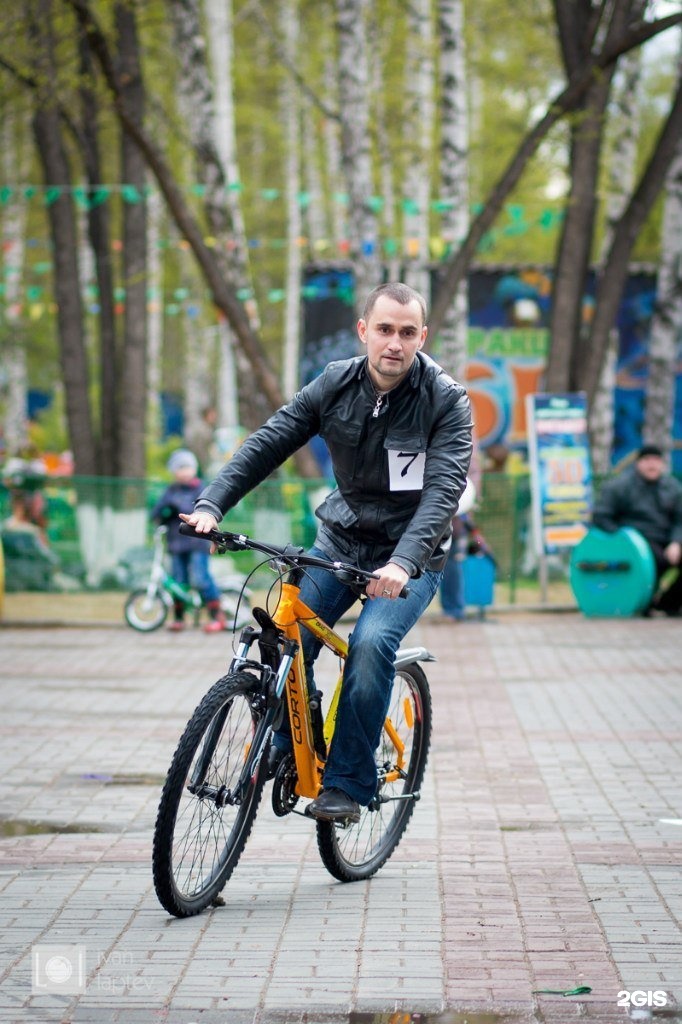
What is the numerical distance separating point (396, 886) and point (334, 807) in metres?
0.57

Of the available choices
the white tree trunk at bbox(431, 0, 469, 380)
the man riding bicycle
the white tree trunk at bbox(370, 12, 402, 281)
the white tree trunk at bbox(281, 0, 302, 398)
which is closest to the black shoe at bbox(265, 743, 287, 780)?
the man riding bicycle

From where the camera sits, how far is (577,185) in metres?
17.7

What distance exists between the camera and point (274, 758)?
5.34m

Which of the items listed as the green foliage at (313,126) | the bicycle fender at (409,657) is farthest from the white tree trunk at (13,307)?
the bicycle fender at (409,657)

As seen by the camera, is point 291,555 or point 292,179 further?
point 292,179

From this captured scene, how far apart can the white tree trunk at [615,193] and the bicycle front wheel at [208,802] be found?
1636 cm

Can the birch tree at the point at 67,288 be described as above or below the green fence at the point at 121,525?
above

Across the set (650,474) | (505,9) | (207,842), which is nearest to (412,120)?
(505,9)

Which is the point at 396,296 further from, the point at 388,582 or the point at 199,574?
the point at 199,574

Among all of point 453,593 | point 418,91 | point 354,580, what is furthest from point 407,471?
point 418,91

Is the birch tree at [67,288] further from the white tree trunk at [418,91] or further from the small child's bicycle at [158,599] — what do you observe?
the small child's bicycle at [158,599]

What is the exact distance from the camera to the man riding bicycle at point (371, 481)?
5328 millimetres

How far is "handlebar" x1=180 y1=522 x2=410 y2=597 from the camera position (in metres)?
5.02

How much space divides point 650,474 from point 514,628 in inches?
79.4
